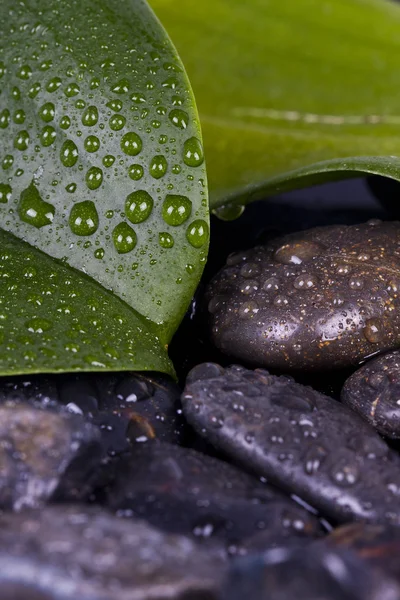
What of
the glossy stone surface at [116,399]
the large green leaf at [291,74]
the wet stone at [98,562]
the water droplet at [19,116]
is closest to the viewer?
the wet stone at [98,562]

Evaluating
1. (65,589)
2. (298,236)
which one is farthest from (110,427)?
(298,236)

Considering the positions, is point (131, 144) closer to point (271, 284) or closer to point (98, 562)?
point (271, 284)

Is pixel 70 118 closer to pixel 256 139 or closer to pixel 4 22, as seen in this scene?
pixel 4 22

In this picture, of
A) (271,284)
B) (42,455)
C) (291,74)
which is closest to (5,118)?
(271,284)

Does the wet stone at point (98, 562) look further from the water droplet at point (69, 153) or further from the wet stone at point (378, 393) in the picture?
the water droplet at point (69, 153)

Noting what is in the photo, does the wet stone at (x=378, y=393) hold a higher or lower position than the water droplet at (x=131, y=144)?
lower

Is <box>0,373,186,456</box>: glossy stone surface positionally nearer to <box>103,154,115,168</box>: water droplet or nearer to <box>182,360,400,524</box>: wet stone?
<box>182,360,400,524</box>: wet stone

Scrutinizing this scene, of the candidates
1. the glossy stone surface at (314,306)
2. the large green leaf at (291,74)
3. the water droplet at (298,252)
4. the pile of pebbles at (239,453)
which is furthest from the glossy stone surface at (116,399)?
the large green leaf at (291,74)

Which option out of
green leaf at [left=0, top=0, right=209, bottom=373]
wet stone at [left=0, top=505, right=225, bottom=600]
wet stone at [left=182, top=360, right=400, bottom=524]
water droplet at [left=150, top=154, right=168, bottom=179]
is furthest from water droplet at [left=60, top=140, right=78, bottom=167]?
wet stone at [left=0, top=505, right=225, bottom=600]
